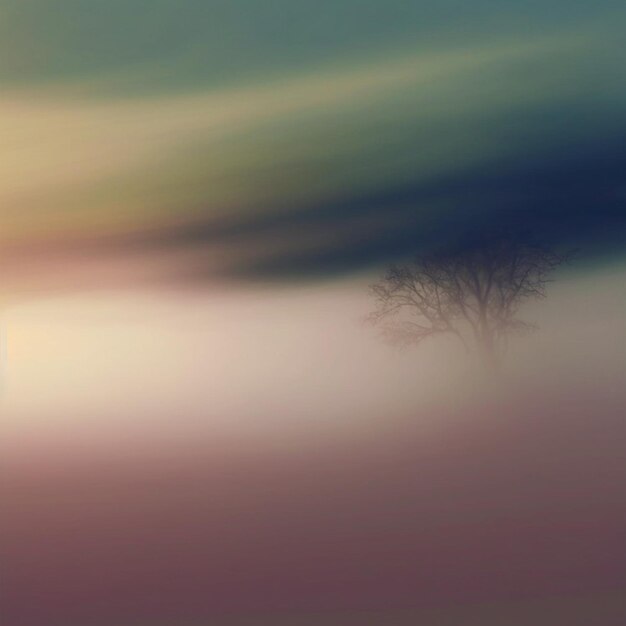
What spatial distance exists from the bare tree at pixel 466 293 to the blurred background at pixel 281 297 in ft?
0.11

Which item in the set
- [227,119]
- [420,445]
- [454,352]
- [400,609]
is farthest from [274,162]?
[400,609]

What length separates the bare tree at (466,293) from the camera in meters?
1.96

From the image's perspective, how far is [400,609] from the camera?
1917 mm

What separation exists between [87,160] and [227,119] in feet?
1.07

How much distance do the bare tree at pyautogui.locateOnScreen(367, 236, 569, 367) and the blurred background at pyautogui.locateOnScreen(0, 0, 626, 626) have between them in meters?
0.03

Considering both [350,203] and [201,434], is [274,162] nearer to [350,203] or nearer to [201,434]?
[350,203]

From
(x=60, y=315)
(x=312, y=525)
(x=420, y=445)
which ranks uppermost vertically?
(x=60, y=315)

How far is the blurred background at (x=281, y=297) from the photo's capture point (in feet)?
6.41

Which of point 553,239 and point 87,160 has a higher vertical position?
point 87,160

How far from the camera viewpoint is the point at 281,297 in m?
1.99

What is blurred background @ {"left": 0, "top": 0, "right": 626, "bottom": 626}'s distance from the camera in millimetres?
1955

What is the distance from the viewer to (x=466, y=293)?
1.97 meters

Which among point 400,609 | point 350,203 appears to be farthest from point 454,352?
point 400,609

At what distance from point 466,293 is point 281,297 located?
0.40 meters
